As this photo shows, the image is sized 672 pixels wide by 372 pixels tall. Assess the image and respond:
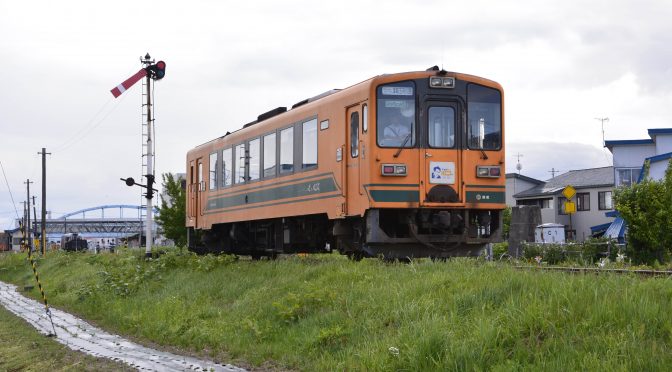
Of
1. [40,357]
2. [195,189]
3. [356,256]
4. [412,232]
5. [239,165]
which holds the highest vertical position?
[239,165]

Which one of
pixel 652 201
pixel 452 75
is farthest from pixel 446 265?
pixel 652 201

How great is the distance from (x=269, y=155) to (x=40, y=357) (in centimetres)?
829

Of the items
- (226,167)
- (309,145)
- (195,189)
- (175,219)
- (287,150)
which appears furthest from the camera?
(175,219)

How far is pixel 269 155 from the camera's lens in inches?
709

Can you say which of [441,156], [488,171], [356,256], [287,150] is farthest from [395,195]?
[287,150]

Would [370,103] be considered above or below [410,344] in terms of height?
above

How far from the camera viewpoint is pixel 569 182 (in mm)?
53844

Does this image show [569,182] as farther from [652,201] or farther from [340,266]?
[340,266]

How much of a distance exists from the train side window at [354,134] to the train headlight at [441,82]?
4.70 feet

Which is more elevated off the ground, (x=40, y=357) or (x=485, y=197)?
(x=485, y=197)

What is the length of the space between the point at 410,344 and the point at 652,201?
1876 cm

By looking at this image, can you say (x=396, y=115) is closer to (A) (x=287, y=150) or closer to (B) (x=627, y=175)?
(A) (x=287, y=150)

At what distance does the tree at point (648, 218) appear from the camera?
2291 cm

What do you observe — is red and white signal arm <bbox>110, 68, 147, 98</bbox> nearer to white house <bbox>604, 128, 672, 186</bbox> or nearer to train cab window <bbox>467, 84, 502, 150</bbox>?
train cab window <bbox>467, 84, 502, 150</bbox>
